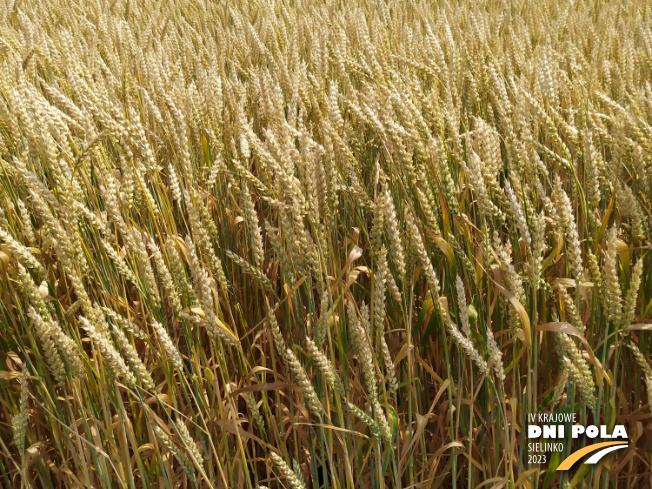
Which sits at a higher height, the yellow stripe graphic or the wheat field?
the wheat field

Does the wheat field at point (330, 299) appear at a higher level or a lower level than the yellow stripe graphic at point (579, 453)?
higher

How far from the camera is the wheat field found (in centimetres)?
81

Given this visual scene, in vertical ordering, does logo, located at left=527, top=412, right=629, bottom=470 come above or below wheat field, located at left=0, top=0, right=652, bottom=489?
below

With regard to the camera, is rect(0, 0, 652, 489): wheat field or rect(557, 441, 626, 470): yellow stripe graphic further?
rect(557, 441, 626, 470): yellow stripe graphic

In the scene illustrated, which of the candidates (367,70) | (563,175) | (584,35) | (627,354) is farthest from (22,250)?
(584,35)

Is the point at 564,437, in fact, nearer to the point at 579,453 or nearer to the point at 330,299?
the point at 579,453

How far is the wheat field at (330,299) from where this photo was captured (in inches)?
31.8

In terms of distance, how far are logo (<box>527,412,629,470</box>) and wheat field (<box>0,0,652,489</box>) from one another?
2 centimetres

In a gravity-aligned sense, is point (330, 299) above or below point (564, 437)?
above

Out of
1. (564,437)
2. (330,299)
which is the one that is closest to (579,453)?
(564,437)

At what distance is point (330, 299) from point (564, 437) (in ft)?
1.43

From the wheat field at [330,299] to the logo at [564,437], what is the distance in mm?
20

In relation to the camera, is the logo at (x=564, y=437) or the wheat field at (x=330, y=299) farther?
the logo at (x=564, y=437)

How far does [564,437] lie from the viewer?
0.93 metres
